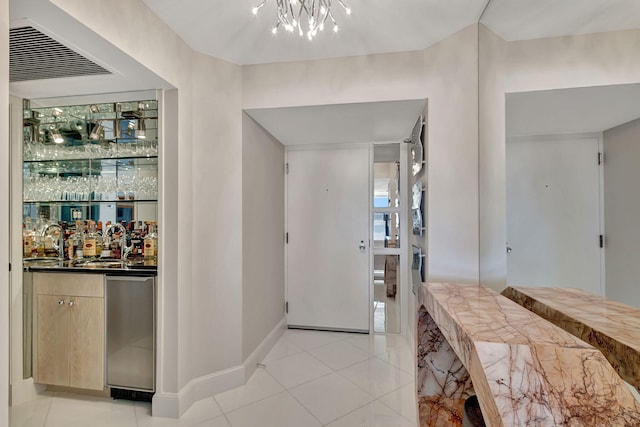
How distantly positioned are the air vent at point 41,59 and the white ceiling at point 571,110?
2191mm

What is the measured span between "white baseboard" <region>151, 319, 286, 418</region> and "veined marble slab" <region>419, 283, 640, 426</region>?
5.90ft

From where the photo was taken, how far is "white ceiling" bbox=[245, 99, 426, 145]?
2184 mm

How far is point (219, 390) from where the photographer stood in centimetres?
213

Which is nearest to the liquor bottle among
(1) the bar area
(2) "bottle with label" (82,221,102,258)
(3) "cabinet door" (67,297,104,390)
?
(1) the bar area

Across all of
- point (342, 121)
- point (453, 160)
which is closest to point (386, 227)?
point (342, 121)

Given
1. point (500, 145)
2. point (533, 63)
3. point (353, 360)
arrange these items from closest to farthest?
point (533, 63) < point (500, 145) < point (353, 360)

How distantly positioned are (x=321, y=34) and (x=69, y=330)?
8.47ft

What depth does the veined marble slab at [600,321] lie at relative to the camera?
2.70 ft

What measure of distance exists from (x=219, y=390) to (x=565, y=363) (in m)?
2.11

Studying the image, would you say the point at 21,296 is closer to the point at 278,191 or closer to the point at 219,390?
the point at 219,390

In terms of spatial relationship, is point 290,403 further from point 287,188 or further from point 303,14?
point 303,14

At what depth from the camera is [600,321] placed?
3.13ft

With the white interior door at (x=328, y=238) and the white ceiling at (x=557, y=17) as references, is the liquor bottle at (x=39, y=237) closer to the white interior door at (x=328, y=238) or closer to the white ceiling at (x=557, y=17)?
the white interior door at (x=328, y=238)

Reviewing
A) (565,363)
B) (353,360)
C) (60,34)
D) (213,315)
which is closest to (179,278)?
(213,315)
